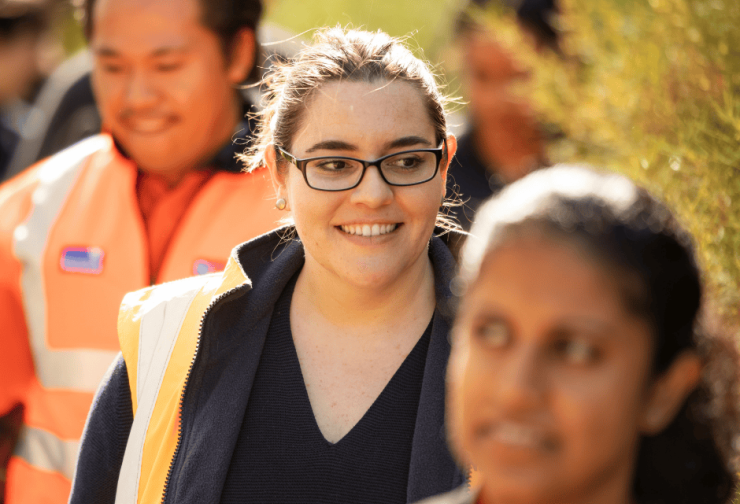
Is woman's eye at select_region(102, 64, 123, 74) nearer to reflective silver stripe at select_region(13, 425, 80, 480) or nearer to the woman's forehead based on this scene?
the woman's forehead

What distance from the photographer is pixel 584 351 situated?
3.34 feet

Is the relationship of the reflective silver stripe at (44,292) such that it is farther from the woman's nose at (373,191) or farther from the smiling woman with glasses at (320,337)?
the woman's nose at (373,191)

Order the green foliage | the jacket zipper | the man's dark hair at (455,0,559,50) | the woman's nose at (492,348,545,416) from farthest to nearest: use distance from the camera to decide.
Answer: the man's dark hair at (455,0,559,50), the jacket zipper, the green foliage, the woman's nose at (492,348,545,416)

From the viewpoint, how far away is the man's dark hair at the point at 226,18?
3025mm

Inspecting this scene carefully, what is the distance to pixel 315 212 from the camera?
2088mm

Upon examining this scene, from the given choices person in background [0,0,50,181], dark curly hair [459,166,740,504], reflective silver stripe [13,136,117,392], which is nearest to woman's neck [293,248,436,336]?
dark curly hair [459,166,740,504]

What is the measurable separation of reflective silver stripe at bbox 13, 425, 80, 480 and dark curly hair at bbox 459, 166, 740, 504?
2073 millimetres

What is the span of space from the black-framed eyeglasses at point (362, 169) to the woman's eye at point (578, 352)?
3.55 ft

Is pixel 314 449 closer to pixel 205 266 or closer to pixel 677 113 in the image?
pixel 205 266

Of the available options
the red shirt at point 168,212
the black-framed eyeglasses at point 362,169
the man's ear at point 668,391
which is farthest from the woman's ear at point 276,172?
the man's ear at point 668,391

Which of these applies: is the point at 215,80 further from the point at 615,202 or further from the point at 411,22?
the point at 411,22

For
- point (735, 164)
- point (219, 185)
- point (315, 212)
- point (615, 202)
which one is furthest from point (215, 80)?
point (615, 202)

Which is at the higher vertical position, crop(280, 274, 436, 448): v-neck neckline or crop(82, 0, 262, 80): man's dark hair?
crop(82, 0, 262, 80): man's dark hair

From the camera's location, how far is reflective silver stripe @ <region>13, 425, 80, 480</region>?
283 centimetres
